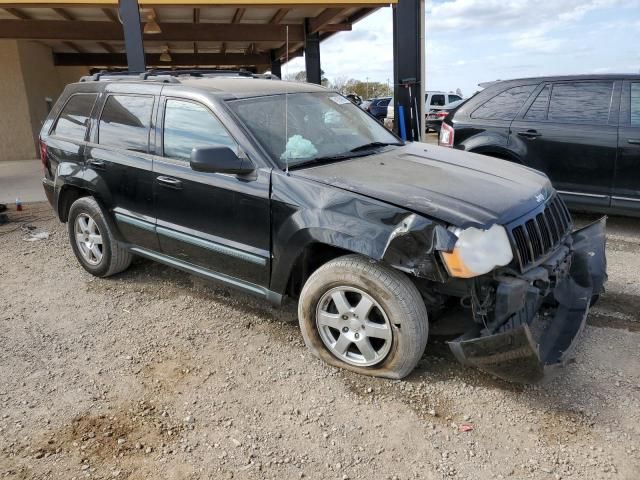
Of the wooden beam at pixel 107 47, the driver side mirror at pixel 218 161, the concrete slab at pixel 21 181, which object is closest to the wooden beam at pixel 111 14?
the concrete slab at pixel 21 181

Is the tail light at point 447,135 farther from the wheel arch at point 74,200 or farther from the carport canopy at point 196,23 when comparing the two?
the wheel arch at point 74,200

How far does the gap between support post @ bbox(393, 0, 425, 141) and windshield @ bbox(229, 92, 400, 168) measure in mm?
4776

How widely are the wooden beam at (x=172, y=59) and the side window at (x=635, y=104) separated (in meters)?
14.8

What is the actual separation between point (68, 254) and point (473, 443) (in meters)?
4.64

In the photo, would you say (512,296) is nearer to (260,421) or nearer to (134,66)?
(260,421)

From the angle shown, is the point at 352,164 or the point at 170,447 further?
the point at 352,164

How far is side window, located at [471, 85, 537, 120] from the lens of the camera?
618 centimetres

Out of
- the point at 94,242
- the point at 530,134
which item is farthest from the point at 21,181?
the point at 530,134

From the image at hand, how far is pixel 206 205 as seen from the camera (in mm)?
3572

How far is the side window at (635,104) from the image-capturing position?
552cm

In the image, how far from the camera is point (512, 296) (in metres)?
2.67

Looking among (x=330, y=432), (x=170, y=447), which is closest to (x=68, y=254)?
(x=170, y=447)

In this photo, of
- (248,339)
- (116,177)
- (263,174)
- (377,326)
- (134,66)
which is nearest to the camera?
(377,326)

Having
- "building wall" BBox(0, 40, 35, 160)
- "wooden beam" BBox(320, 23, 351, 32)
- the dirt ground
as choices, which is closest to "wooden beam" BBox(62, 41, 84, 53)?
"building wall" BBox(0, 40, 35, 160)
